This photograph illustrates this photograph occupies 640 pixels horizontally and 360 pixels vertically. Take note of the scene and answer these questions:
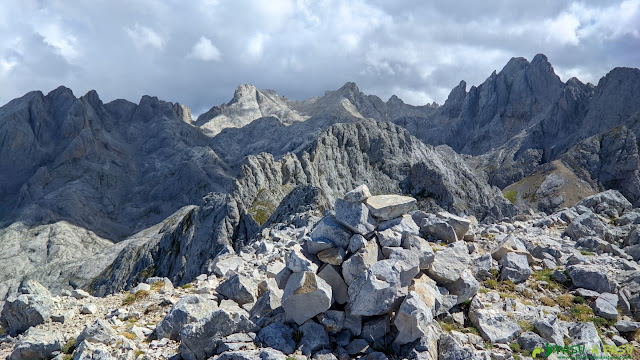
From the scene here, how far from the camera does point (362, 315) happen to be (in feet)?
46.5

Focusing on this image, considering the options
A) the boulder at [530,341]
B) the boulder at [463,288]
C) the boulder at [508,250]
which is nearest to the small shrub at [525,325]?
the boulder at [530,341]

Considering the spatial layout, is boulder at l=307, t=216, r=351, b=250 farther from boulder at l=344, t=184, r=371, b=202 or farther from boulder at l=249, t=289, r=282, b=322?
boulder at l=249, t=289, r=282, b=322

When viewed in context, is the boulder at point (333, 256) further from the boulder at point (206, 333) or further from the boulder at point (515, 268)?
the boulder at point (515, 268)

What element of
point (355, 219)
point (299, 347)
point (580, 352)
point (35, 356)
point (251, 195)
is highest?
point (251, 195)

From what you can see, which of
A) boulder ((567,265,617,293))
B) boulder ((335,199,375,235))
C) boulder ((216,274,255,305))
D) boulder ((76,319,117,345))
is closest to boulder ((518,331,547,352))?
boulder ((335,199,375,235))

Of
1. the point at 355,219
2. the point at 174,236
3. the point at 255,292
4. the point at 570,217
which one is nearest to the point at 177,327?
the point at 255,292

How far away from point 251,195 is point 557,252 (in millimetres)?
83109

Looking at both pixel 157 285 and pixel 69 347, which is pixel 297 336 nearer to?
pixel 69 347

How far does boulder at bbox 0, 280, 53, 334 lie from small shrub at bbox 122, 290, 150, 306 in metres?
2.90

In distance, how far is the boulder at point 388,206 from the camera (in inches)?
644

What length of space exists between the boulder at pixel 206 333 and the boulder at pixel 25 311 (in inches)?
263

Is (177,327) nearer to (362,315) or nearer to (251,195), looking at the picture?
(362,315)

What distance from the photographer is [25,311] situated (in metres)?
15.7

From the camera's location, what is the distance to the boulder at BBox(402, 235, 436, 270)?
1536cm
